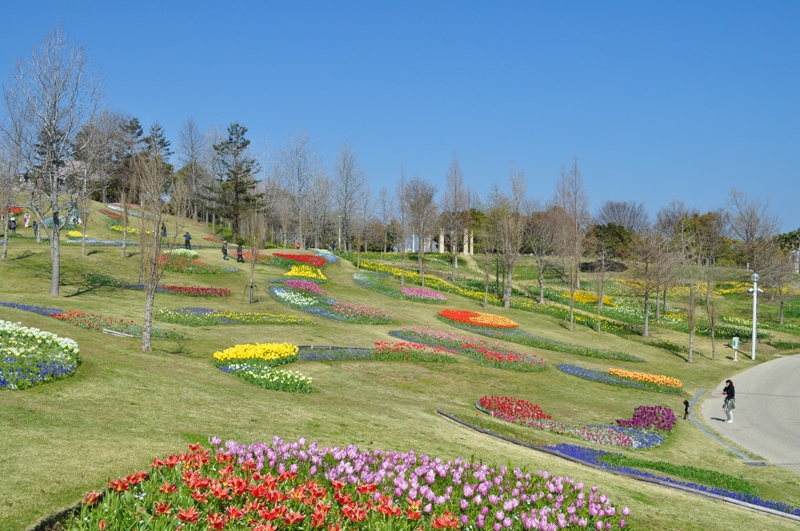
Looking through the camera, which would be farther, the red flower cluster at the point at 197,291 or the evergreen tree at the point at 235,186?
the evergreen tree at the point at 235,186

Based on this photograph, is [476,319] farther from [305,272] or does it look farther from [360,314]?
[305,272]

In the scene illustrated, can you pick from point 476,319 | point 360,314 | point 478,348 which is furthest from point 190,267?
point 478,348

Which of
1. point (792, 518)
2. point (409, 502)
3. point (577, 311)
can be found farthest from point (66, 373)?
point (577, 311)

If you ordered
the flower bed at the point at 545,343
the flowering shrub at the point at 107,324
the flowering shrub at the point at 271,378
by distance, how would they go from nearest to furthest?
the flowering shrub at the point at 271,378 → the flowering shrub at the point at 107,324 → the flower bed at the point at 545,343

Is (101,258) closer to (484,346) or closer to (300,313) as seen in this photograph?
(300,313)

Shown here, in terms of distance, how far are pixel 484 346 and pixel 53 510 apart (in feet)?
73.7

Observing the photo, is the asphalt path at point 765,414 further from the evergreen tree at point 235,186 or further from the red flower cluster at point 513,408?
the evergreen tree at point 235,186

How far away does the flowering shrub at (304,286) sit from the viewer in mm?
34156

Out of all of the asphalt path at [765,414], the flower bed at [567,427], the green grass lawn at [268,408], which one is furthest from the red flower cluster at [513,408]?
the asphalt path at [765,414]

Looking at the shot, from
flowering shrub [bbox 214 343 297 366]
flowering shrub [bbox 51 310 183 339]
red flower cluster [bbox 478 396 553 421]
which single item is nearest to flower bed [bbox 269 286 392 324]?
flowering shrub [bbox 214 343 297 366]

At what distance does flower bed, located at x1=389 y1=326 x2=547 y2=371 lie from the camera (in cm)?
2403

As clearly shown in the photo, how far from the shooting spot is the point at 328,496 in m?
6.29

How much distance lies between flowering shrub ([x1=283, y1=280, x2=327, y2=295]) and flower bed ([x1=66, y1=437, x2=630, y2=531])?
87.7 feet

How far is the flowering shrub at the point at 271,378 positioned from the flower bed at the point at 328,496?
7.50 meters
